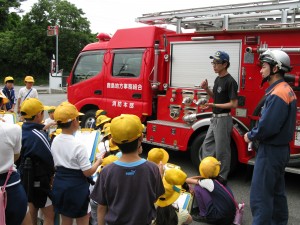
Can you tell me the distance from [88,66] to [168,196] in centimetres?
526

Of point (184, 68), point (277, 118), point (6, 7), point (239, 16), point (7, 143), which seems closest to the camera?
point (7, 143)

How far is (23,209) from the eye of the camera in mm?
2512

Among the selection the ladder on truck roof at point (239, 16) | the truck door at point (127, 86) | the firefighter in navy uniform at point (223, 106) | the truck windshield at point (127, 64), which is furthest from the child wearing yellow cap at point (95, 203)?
the truck windshield at point (127, 64)

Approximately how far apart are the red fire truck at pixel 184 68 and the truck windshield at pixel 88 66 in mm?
22

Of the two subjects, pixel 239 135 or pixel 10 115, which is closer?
pixel 10 115

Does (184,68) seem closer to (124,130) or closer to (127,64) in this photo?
(127,64)

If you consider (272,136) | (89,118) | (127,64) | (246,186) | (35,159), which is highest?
(127,64)

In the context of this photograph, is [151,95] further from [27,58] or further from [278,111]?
[27,58]

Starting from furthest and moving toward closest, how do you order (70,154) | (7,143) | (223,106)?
(223,106) → (70,154) → (7,143)

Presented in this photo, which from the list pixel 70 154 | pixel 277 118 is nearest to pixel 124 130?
pixel 70 154

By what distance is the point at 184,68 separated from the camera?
19.2 ft

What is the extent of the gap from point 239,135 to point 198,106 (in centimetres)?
87

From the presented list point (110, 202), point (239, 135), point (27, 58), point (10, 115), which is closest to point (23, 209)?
point (110, 202)

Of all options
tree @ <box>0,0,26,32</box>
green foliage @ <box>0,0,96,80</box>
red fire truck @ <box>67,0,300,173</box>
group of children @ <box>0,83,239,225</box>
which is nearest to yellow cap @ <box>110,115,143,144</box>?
group of children @ <box>0,83,239,225</box>
